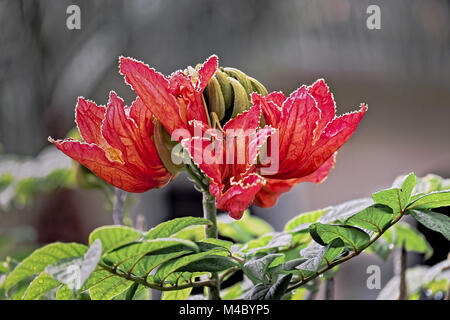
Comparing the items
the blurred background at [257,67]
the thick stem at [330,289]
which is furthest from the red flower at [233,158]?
the blurred background at [257,67]

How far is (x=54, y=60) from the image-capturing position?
1453 millimetres

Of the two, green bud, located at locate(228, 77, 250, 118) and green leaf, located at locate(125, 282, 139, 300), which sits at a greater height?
green bud, located at locate(228, 77, 250, 118)

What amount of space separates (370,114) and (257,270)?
1.36 meters

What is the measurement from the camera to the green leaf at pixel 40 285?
0.78 ft

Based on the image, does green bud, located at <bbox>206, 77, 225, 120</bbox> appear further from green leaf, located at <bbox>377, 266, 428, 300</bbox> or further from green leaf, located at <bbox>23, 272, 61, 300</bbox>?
green leaf, located at <bbox>377, 266, 428, 300</bbox>

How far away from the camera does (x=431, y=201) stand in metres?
0.25

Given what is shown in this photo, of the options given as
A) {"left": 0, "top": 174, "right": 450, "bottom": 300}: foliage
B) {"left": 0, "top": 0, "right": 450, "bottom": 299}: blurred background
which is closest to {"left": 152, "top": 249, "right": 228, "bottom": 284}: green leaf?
{"left": 0, "top": 174, "right": 450, "bottom": 300}: foliage

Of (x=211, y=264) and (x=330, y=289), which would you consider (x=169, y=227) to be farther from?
(x=330, y=289)

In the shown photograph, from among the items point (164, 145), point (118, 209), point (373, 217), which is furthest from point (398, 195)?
point (118, 209)

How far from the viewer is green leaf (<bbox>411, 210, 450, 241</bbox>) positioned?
24 centimetres

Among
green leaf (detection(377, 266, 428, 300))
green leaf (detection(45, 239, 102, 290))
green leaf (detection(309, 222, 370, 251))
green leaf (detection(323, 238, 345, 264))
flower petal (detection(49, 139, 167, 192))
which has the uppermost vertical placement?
flower petal (detection(49, 139, 167, 192))

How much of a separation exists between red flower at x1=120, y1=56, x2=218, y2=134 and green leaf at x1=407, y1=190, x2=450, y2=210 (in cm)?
11

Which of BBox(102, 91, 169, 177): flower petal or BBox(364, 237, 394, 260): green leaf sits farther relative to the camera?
BBox(364, 237, 394, 260): green leaf

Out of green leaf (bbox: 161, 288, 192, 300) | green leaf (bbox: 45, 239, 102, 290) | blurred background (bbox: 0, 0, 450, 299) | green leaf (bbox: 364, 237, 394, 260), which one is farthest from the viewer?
blurred background (bbox: 0, 0, 450, 299)
